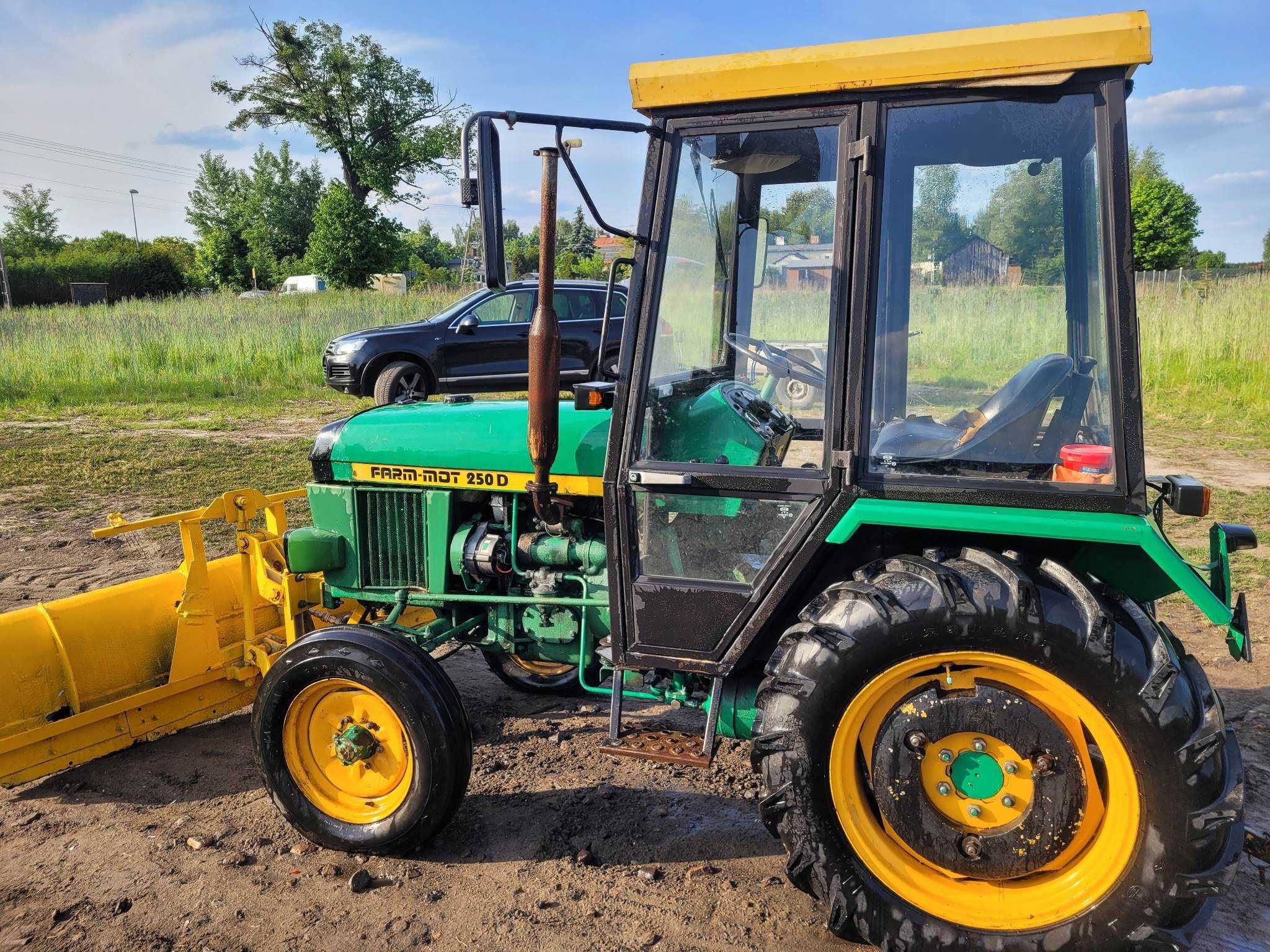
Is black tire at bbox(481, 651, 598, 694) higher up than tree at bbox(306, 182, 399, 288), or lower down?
lower down

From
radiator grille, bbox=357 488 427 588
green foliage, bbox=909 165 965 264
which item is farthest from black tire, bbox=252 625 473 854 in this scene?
green foliage, bbox=909 165 965 264

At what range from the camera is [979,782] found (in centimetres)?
254

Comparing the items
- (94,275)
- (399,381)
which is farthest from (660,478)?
(94,275)

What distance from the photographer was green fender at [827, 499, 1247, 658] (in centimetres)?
236

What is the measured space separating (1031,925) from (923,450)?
4.15 feet

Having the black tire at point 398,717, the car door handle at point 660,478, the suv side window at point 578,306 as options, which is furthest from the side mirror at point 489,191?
the suv side window at point 578,306

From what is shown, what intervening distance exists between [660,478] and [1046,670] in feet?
3.85

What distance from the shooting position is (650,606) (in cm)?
293

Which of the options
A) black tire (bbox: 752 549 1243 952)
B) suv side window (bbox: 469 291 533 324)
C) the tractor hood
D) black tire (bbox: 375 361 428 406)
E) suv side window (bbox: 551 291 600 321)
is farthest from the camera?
suv side window (bbox: 469 291 533 324)

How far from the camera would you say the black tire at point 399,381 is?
11812mm

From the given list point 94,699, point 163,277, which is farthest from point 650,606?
point 163,277

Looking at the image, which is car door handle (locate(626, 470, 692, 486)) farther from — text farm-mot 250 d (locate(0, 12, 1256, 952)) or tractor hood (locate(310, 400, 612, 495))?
tractor hood (locate(310, 400, 612, 495))

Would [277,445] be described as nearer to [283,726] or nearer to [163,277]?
[283,726]

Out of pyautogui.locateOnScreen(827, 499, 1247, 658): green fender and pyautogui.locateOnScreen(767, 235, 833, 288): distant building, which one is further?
pyautogui.locateOnScreen(767, 235, 833, 288): distant building
